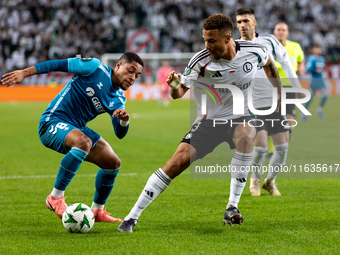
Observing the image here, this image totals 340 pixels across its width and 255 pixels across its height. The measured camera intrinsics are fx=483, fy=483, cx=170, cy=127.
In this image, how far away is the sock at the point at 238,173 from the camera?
190 inches

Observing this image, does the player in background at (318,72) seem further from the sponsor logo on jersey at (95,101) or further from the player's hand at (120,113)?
the player's hand at (120,113)

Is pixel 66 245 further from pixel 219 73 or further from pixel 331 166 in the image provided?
pixel 331 166

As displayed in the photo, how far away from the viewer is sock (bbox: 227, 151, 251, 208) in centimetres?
484

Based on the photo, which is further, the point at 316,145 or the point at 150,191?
the point at 316,145

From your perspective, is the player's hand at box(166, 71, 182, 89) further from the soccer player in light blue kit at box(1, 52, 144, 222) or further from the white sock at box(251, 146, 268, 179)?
the white sock at box(251, 146, 268, 179)

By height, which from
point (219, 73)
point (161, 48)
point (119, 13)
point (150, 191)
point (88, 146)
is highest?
point (219, 73)

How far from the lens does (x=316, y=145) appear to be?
1146cm

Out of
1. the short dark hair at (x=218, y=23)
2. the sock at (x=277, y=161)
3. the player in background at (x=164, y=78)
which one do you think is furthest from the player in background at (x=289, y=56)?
the player in background at (x=164, y=78)

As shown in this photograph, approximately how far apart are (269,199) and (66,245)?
307 centimetres

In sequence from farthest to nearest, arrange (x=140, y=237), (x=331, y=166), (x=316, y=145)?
1. (x=316, y=145)
2. (x=331, y=166)
3. (x=140, y=237)

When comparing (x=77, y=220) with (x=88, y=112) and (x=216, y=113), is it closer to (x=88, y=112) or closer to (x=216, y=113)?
(x=88, y=112)

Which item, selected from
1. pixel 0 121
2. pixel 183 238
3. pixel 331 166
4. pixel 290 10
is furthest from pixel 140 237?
pixel 290 10

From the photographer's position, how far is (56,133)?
16.0ft

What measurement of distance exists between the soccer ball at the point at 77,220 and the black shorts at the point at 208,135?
46.3 inches
